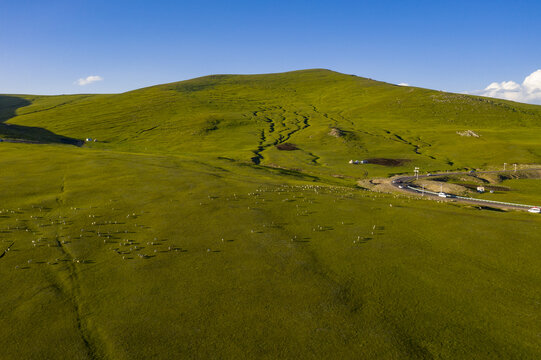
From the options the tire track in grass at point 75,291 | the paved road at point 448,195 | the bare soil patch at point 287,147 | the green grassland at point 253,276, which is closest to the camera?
the tire track in grass at point 75,291

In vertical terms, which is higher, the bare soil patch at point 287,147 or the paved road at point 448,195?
the bare soil patch at point 287,147

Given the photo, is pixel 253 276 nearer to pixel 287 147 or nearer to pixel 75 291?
pixel 75 291

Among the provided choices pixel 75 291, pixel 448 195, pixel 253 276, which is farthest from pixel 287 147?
pixel 75 291

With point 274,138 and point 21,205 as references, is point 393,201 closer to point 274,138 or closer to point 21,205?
point 21,205

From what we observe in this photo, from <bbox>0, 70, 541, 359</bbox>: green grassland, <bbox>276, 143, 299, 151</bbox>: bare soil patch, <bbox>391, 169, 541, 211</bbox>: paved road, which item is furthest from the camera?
<bbox>276, 143, 299, 151</bbox>: bare soil patch

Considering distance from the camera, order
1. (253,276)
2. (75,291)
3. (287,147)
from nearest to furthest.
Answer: (75,291), (253,276), (287,147)

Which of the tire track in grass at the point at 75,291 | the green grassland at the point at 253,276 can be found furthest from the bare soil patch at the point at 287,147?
the tire track in grass at the point at 75,291

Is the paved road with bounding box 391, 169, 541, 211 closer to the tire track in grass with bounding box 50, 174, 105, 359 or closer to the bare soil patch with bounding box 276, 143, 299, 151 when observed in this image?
the bare soil patch with bounding box 276, 143, 299, 151

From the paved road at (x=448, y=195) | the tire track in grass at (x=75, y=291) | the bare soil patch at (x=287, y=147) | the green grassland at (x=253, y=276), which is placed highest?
the bare soil patch at (x=287, y=147)

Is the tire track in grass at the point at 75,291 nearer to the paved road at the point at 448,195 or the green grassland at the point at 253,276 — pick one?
the green grassland at the point at 253,276

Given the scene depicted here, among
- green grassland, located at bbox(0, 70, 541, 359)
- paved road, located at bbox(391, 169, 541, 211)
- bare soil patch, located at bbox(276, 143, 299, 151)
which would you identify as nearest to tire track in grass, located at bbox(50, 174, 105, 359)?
green grassland, located at bbox(0, 70, 541, 359)

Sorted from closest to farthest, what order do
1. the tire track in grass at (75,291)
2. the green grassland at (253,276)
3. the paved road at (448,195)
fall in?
the tire track in grass at (75,291)
the green grassland at (253,276)
the paved road at (448,195)
